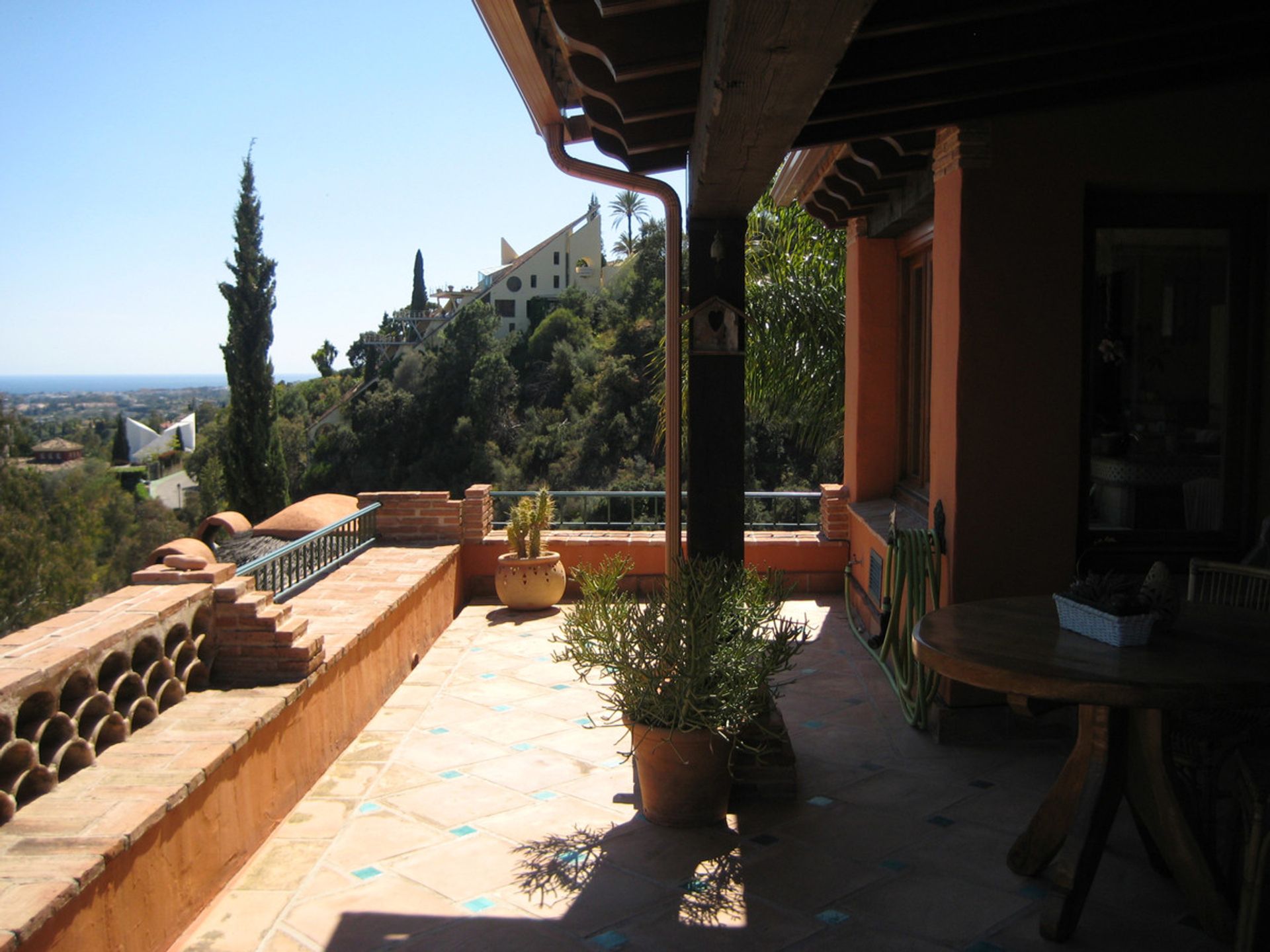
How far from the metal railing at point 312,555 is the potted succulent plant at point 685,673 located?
1.94 meters

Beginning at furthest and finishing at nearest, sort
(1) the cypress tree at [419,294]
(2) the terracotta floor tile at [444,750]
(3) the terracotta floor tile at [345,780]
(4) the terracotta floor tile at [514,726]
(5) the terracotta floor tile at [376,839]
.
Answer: (1) the cypress tree at [419,294]
(4) the terracotta floor tile at [514,726]
(2) the terracotta floor tile at [444,750]
(3) the terracotta floor tile at [345,780]
(5) the terracotta floor tile at [376,839]

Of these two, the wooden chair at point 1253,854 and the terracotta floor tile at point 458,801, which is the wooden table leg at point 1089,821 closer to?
the wooden chair at point 1253,854

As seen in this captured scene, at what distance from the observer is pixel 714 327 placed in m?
3.65

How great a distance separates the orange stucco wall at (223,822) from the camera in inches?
89.5

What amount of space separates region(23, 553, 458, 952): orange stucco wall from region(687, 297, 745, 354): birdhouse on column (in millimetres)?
1995

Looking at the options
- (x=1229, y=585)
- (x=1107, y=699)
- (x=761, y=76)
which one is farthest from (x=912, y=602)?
(x=761, y=76)

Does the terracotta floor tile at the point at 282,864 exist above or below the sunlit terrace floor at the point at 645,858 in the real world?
below

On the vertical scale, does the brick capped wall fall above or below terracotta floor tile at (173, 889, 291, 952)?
above

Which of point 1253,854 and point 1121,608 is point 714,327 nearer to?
point 1121,608

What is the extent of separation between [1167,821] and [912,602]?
1759mm

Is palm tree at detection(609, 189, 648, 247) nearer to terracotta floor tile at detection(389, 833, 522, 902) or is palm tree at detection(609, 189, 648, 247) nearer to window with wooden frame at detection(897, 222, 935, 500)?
window with wooden frame at detection(897, 222, 935, 500)

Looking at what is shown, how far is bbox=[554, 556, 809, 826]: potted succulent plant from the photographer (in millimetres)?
3162

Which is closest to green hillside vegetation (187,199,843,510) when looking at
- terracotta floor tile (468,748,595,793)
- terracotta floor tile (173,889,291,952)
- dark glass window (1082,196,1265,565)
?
dark glass window (1082,196,1265,565)

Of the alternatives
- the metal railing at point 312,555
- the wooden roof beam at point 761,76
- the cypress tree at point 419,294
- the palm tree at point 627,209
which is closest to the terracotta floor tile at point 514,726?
the metal railing at point 312,555
